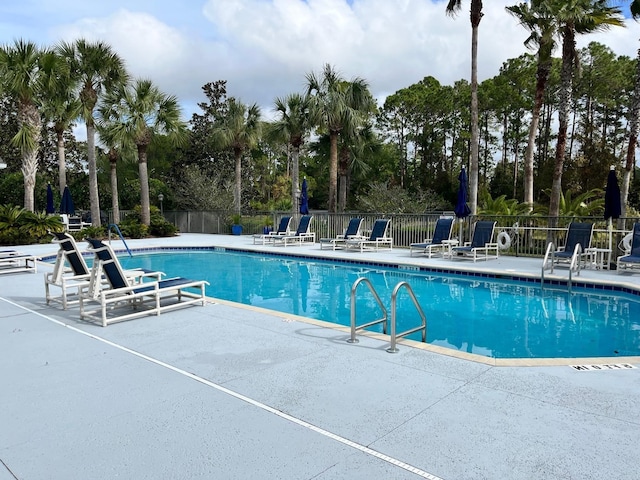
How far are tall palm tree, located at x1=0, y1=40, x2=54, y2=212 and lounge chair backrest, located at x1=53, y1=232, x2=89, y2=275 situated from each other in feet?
44.6

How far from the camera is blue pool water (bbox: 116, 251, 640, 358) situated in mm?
5887

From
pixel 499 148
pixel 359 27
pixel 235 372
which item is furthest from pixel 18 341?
pixel 499 148

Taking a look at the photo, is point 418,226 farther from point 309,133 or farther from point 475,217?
point 309,133

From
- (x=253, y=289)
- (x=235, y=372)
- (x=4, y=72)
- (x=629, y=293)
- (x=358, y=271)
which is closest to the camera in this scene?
Result: (x=235, y=372)

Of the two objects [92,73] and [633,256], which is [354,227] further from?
[92,73]

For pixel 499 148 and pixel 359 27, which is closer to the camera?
pixel 359 27

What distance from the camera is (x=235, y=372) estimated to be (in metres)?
4.06

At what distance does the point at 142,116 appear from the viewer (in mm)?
20094

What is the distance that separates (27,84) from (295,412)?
63.0 ft

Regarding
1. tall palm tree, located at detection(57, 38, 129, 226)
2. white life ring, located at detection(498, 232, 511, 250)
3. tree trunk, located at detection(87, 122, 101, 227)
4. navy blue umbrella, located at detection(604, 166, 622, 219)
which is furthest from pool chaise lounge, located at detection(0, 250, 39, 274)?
navy blue umbrella, located at detection(604, 166, 622, 219)

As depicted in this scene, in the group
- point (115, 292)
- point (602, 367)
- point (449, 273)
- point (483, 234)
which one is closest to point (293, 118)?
point (483, 234)

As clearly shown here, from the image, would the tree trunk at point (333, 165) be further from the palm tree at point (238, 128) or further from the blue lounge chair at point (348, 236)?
the blue lounge chair at point (348, 236)

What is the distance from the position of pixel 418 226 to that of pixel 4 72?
15.8 m

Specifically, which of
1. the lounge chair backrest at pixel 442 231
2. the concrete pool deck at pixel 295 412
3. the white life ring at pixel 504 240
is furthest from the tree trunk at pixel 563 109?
the concrete pool deck at pixel 295 412
